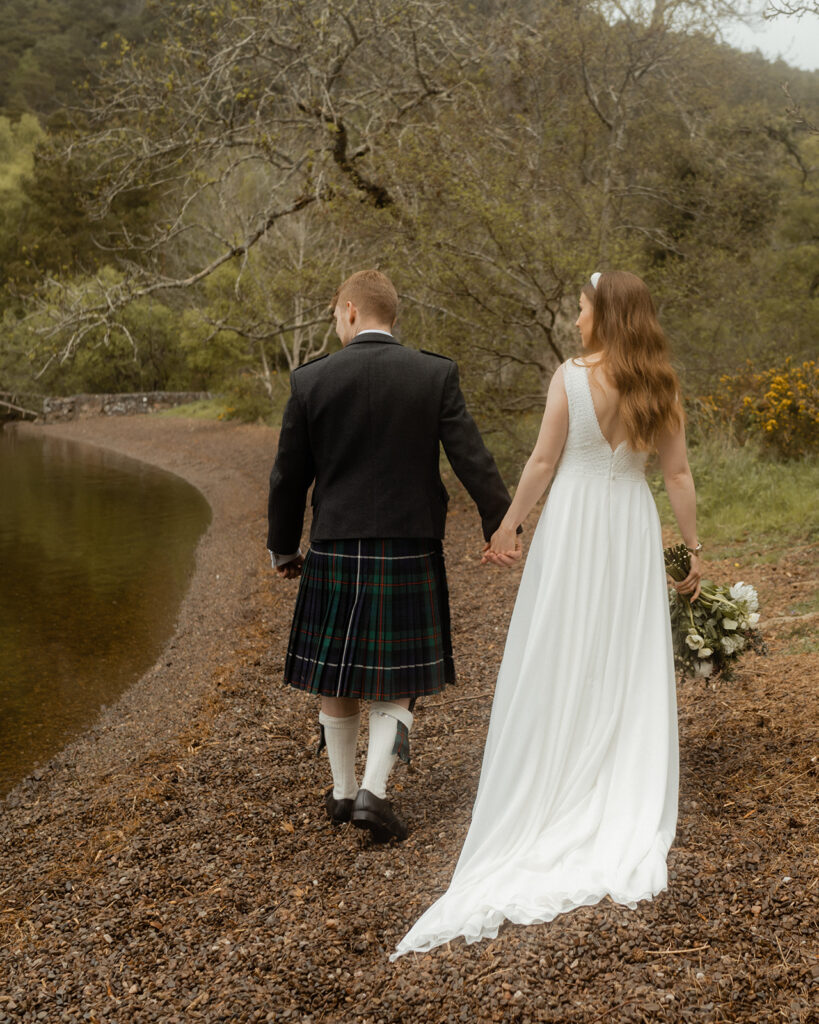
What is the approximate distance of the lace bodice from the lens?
3.23 m

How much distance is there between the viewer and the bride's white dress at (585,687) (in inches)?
122

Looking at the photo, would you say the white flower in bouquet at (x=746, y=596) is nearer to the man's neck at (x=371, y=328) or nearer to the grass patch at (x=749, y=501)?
the man's neck at (x=371, y=328)

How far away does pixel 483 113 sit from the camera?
1185 centimetres

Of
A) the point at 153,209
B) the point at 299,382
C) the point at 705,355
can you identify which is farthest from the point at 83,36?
the point at 299,382

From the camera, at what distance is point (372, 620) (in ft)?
11.7

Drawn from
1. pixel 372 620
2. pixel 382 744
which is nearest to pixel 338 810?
pixel 382 744

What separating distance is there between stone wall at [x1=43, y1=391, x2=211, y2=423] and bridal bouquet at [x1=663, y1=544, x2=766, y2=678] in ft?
118

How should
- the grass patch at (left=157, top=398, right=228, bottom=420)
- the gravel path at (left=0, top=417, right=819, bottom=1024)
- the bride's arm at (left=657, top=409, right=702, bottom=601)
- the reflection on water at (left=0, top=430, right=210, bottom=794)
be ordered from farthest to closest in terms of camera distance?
the grass patch at (left=157, top=398, right=228, bottom=420) → the reflection on water at (left=0, top=430, right=210, bottom=794) → the bride's arm at (left=657, top=409, right=702, bottom=601) → the gravel path at (left=0, top=417, right=819, bottom=1024)

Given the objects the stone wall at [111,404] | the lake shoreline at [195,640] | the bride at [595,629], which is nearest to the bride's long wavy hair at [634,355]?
the bride at [595,629]

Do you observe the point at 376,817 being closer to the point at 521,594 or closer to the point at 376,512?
the point at 521,594

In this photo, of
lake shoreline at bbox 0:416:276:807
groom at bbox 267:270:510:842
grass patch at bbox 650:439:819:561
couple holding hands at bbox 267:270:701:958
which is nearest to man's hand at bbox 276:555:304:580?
couple holding hands at bbox 267:270:701:958

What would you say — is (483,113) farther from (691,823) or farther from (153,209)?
(153,209)

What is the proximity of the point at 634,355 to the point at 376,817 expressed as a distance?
1.92 meters

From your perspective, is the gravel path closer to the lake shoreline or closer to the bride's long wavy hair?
the lake shoreline
